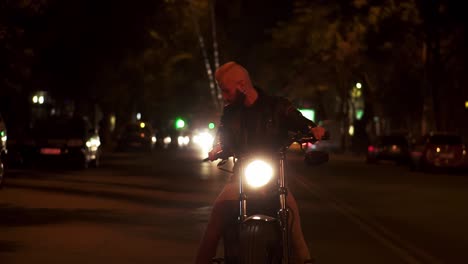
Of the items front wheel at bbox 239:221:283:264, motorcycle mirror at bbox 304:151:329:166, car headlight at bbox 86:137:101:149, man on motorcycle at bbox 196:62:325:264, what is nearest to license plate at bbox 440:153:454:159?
car headlight at bbox 86:137:101:149

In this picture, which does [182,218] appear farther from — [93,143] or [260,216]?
[93,143]

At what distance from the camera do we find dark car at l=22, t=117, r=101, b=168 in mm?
35781

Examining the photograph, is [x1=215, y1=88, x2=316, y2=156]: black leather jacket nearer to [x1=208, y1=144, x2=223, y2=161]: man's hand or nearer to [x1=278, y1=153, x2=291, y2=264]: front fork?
[x1=208, y1=144, x2=223, y2=161]: man's hand

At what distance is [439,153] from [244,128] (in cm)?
3119

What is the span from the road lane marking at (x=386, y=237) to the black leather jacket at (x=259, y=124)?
5049 millimetres

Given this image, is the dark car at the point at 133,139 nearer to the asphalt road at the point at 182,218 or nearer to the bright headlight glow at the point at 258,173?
the asphalt road at the point at 182,218

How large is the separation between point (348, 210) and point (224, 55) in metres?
84.7

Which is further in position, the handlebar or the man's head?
the handlebar

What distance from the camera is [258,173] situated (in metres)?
7.43

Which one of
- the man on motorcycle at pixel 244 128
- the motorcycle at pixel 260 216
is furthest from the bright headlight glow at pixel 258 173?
the man on motorcycle at pixel 244 128

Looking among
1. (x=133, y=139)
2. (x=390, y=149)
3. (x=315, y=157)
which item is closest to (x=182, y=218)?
(x=315, y=157)

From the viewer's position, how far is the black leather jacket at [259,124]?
25.1ft

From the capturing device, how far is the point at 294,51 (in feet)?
263

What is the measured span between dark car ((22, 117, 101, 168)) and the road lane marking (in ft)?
48.9
